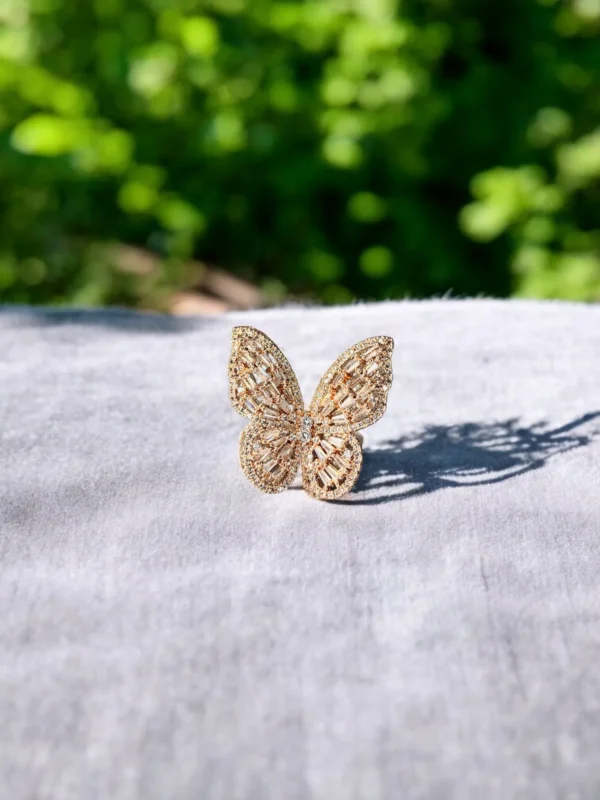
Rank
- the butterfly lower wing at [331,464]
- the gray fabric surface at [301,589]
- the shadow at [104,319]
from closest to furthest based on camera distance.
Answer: the gray fabric surface at [301,589] < the butterfly lower wing at [331,464] < the shadow at [104,319]

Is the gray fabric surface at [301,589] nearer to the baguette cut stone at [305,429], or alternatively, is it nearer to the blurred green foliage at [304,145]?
the baguette cut stone at [305,429]

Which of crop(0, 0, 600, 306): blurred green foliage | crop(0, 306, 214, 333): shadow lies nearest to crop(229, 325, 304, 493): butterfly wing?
crop(0, 306, 214, 333): shadow

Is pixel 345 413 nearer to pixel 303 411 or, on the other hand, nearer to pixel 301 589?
pixel 303 411

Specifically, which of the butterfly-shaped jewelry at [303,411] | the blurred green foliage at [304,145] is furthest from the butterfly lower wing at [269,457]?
the blurred green foliage at [304,145]

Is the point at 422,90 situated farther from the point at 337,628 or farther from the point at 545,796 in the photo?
the point at 545,796

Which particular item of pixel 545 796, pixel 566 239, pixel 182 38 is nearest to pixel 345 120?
pixel 182 38

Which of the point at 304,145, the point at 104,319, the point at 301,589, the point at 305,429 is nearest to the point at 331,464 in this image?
the point at 305,429
